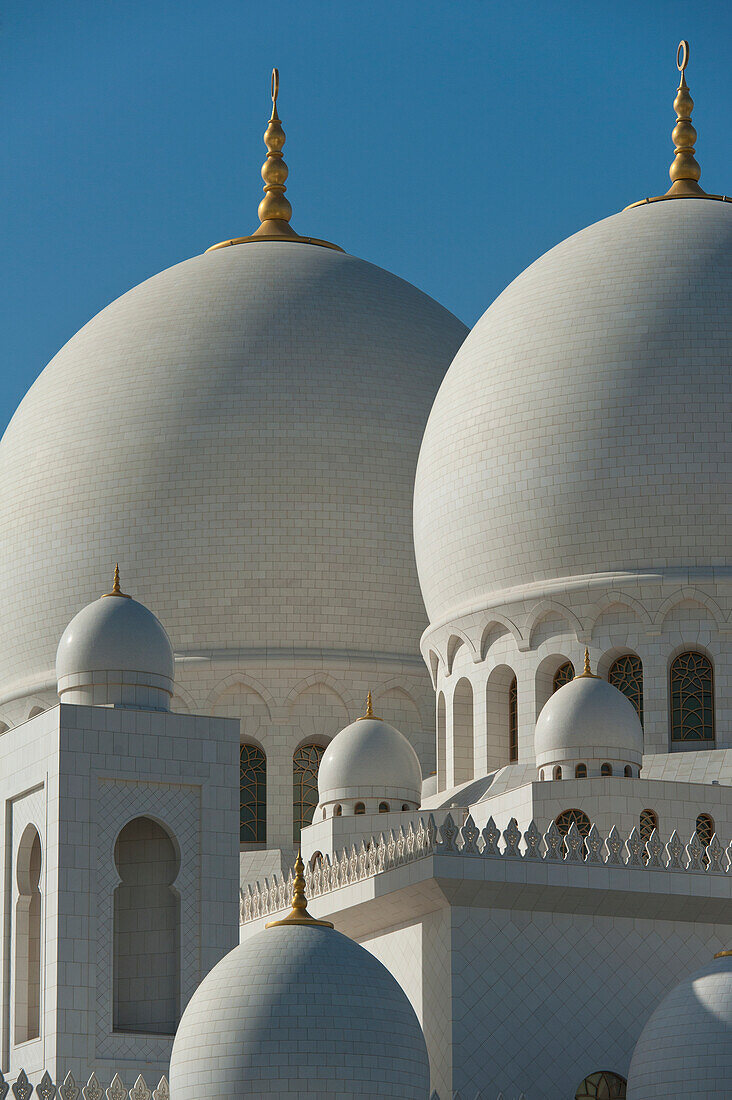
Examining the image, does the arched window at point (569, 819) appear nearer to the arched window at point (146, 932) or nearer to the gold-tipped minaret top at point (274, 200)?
the arched window at point (146, 932)

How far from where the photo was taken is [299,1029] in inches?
906

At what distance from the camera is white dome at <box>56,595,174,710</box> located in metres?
28.3

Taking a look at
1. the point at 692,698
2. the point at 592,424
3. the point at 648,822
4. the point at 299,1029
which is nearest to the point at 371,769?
the point at 648,822

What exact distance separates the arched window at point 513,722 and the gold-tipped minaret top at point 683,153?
27.4 feet

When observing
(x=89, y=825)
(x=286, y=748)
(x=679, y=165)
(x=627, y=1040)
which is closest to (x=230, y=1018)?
(x=89, y=825)

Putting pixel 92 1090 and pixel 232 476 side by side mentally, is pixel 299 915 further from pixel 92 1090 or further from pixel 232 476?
pixel 232 476

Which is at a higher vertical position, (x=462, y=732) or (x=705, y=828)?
(x=462, y=732)

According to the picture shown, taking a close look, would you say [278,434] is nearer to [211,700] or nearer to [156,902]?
[211,700]

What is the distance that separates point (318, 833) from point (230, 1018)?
9.33 meters

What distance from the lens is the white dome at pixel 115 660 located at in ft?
92.8

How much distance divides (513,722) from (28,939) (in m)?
9.77

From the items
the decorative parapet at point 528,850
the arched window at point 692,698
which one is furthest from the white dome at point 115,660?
the arched window at point 692,698

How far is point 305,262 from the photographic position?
4153cm

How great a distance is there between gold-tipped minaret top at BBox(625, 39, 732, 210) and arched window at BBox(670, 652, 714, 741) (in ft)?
27.2
